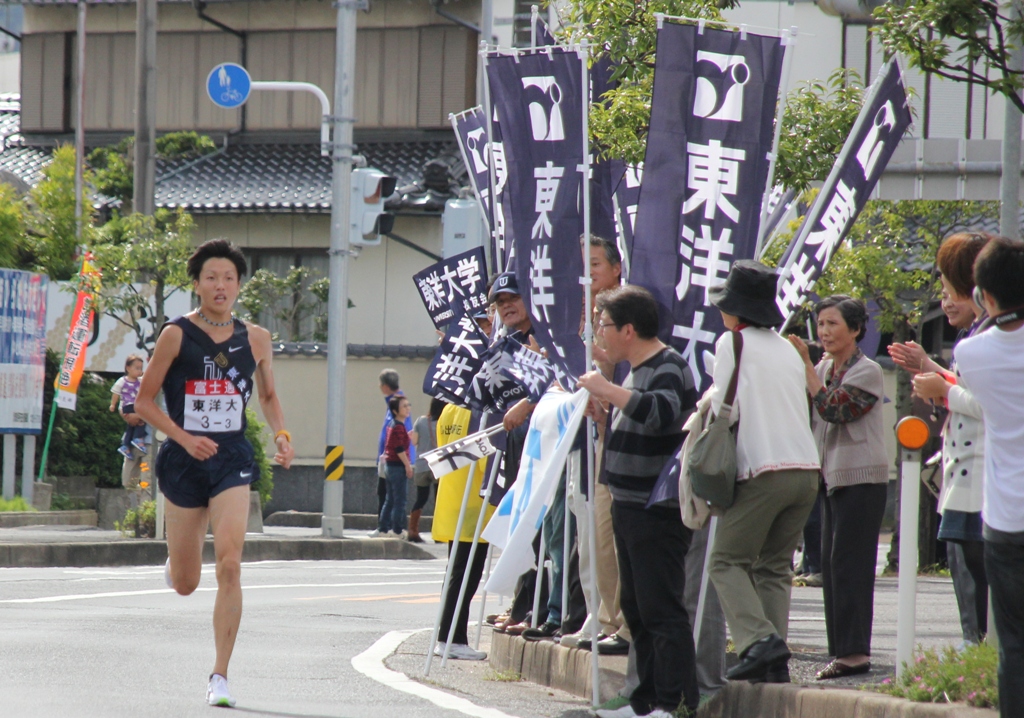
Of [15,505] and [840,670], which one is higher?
[840,670]

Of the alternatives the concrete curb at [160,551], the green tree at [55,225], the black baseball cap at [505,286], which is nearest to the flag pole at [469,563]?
the black baseball cap at [505,286]

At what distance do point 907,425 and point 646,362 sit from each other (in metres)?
1.09

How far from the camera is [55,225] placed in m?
21.2

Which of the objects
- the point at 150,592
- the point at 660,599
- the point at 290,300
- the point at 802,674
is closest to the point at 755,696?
the point at 660,599

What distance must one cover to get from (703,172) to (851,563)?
1.97 m

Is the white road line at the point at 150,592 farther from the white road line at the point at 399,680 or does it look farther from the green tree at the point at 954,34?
the green tree at the point at 954,34

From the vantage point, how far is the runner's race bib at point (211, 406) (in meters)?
6.50

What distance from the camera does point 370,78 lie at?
25.4 m

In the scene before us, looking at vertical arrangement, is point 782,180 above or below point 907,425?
above

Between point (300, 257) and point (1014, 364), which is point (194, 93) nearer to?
point (300, 257)

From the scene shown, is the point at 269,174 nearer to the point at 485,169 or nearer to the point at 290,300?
the point at 290,300

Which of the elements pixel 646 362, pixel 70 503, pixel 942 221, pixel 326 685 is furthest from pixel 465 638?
pixel 70 503

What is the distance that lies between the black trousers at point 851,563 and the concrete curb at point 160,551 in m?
9.47

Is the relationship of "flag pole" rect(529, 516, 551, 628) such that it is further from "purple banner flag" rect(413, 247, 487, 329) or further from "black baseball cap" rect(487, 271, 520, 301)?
"purple banner flag" rect(413, 247, 487, 329)
